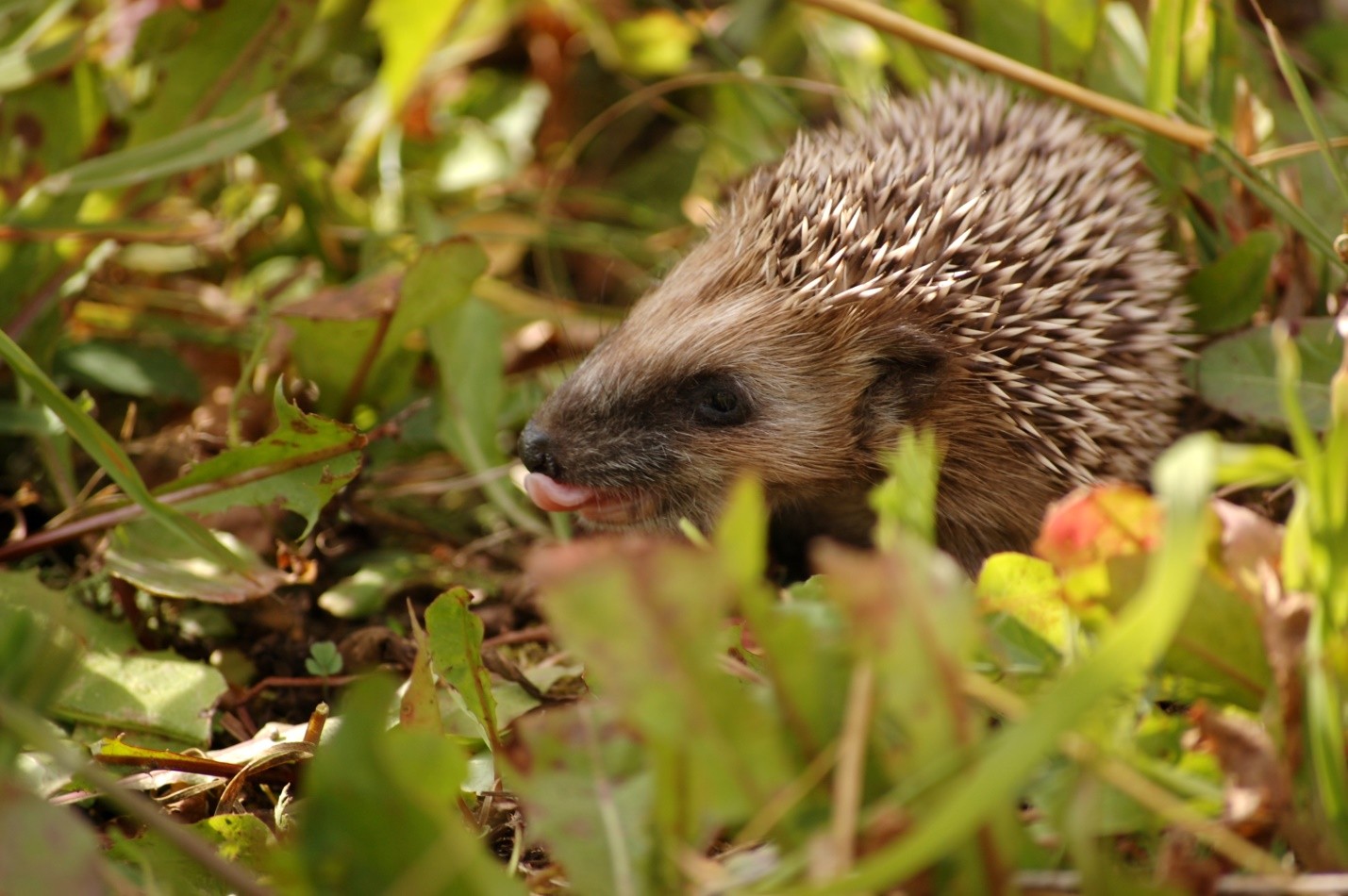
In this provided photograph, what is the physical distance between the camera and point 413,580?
241 centimetres

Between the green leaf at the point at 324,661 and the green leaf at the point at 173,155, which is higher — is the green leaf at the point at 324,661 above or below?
below

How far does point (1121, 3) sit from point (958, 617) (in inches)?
84.8

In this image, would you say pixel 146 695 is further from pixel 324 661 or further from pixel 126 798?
pixel 126 798

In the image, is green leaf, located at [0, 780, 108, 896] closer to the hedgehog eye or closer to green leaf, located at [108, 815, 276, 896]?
green leaf, located at [108, 815, 276, 896]

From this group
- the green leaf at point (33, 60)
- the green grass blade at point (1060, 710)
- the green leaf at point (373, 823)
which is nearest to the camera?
the green grass blade at point (1060, 710)

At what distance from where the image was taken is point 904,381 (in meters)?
2.24

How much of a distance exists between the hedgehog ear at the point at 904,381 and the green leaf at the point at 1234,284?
650 millimetres

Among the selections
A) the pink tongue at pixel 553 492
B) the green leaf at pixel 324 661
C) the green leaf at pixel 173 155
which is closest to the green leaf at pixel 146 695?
the green leaf at pixel 324 661

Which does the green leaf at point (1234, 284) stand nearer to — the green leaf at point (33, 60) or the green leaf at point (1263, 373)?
the green leaf at point (1263, 373)

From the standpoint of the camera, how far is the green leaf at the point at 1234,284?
2.32 m

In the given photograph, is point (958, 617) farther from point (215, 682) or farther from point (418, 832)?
point (215, 682)

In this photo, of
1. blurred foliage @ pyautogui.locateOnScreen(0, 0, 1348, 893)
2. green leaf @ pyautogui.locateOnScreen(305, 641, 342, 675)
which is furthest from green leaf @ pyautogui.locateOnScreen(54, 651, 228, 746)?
green leaf @ pyautogui.locateOnScreen(305, 641, 342, 675)

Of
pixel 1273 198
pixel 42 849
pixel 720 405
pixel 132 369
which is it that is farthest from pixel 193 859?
pixel 1273 198

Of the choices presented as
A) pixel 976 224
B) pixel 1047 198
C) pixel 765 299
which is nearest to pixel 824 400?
pixel 765 299
